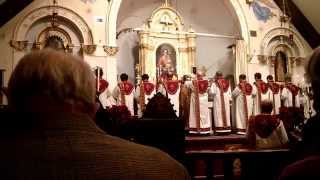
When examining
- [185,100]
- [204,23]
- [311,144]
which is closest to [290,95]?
[185,100]

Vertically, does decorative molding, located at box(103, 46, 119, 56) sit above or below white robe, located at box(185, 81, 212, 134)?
above

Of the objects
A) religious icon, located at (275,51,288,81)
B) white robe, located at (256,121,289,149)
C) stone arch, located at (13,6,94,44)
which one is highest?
stone arch, located at (13,6,94,44)

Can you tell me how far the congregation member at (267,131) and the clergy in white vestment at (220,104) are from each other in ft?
19.9

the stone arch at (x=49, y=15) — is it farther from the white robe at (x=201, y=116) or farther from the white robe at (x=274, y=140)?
the white robe at (x=274, y=140)

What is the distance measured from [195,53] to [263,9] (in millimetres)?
3178

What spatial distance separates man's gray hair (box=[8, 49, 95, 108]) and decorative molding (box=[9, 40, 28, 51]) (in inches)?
489

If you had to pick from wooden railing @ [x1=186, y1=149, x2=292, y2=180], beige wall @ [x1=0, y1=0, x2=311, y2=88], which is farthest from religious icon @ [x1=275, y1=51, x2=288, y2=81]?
wooden railing @ [x1=186, y1=149, x2=292, y2=180]

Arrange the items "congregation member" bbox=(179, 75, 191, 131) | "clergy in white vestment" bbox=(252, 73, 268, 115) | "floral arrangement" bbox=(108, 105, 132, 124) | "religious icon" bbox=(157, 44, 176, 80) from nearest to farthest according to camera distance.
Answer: "floral arrangement" bbox=(108, 105, 132, 124), "congregation member" bbox=(179, 75, 191, 131), "clergy in white vestment" bbox=(252, 73, 268, 115), "religious icon" bbox=(157, 44, 176, 80)

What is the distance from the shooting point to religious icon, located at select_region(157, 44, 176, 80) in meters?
16.4

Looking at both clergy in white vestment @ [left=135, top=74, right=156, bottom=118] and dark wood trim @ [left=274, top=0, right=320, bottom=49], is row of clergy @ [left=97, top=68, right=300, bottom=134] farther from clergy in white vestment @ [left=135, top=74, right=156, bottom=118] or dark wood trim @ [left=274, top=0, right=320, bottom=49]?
dark wood trim @ [left=274, top=0, right=320, bottom=49]

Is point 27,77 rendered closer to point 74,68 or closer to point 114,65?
point 74,68

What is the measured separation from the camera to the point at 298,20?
17.3m

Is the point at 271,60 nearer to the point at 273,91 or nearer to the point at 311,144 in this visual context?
the point at 273,91

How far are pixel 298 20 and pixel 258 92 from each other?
4.49 m
